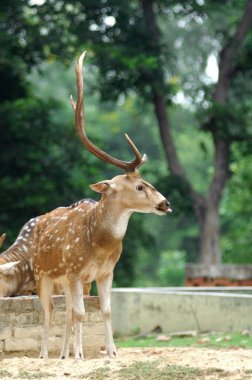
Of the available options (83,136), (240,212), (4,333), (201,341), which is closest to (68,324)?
(4,333)

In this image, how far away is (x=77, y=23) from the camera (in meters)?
24.3

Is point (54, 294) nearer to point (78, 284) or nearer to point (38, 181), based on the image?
point (78, 284)

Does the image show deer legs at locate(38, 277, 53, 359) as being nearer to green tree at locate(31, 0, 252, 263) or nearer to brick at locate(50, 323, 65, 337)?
brick at locate(50, 323, 65, 337)

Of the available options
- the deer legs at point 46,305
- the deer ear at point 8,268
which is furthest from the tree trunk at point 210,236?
the deer legs at point 46,305

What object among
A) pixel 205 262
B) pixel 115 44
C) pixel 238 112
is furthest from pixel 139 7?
pixel 205 262

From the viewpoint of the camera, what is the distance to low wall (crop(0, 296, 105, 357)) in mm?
11492

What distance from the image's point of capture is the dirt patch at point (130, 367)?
926 cm

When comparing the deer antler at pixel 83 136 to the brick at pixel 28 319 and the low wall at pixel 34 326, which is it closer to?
the low wall at pixel 34 326

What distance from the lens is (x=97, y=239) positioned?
1041 cm

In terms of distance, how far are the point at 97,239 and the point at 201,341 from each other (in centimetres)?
392

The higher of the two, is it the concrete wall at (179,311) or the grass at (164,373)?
the grass at (164,373)

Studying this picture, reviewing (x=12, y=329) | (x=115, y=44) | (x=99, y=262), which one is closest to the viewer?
(x=99, y=262)

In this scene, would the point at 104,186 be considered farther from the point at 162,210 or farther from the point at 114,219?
the point at 162,210

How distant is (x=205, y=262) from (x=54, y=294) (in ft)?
38.9
